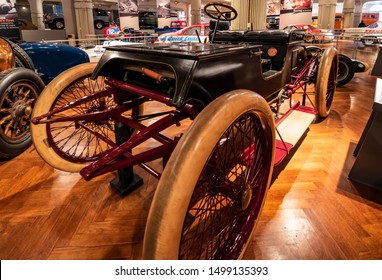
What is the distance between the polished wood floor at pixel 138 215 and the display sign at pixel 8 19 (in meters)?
3.77

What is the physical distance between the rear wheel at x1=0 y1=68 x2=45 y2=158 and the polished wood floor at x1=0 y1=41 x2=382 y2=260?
13 cm

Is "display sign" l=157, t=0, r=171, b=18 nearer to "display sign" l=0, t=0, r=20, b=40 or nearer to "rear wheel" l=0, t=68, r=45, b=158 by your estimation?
"display sign" l=0, t=0, r=20, b=40

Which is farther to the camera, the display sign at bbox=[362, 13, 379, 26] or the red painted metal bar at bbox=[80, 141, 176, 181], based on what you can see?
the display sign at bbox=[362, 13, 379, 26]

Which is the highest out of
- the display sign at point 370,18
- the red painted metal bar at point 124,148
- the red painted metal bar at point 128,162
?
the display sign at point 370,18

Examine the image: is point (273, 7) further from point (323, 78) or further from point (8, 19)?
point (323, 78)

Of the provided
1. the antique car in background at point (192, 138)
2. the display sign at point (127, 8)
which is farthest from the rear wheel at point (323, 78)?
the display sign at point (127, 8)

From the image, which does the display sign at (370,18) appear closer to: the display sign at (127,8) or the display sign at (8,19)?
the display sign at (127,8)

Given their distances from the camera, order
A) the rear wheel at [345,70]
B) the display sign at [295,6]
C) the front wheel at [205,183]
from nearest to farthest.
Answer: the front wheel at [205,183] < the rear wheel at [345,70] < the display sign at [295,6]

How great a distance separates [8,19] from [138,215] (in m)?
5.09

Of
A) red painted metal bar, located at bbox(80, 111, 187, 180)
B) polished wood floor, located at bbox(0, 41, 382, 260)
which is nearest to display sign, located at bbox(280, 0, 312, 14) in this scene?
polished wood floor, located at bbox(0, 41, 382, 260)

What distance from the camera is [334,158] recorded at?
93.7 inches

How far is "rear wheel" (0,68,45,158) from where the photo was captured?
2273mm

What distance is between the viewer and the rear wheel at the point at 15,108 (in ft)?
7.46
